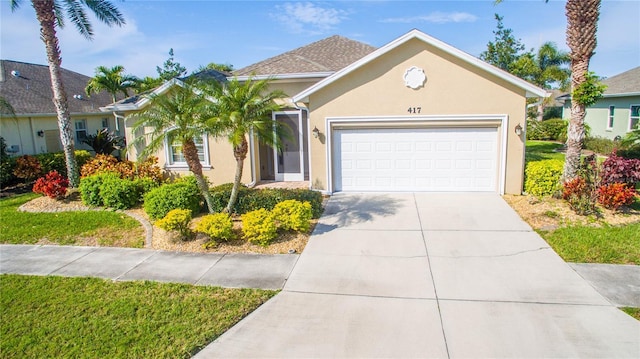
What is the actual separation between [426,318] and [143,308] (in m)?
4.29

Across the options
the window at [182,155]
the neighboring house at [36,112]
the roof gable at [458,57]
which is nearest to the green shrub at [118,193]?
the window at [182,155]

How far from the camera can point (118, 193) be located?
472 inches

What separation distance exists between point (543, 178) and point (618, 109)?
16.3 meters

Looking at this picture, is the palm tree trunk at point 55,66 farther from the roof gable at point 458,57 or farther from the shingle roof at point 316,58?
the roof gable at point 458,57

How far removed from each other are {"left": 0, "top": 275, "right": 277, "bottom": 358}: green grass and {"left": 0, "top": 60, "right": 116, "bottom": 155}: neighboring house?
46.5 ft

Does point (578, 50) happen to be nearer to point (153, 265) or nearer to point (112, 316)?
point (153, 265)

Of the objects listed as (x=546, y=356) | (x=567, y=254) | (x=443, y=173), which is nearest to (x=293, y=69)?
(x=443, y=173)

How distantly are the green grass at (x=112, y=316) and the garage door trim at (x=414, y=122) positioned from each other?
23.6 ft

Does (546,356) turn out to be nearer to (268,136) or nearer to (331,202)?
(268,136)

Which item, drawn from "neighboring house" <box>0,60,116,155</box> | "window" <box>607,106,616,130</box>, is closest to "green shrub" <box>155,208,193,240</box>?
"neighboring house" <box>0,60,116,155</box>

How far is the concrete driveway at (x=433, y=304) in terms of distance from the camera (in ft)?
17.2

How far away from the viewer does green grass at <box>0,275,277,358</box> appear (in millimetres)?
5371

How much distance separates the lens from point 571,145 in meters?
11.5

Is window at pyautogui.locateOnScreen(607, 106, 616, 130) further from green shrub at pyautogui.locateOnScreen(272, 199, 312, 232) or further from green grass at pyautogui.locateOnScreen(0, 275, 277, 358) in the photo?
green grass at pyautogui.locateOnScreen(0, 275, 277, 358)
